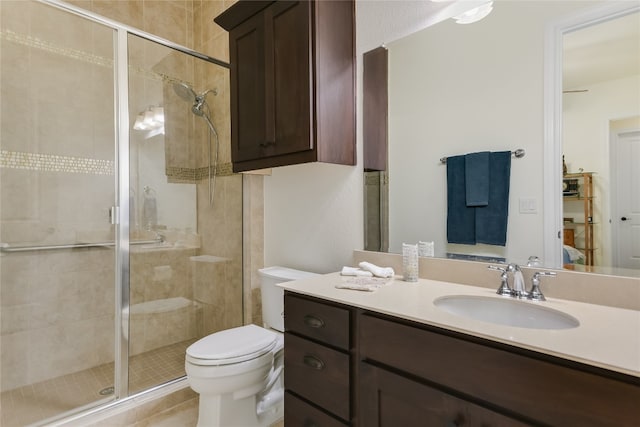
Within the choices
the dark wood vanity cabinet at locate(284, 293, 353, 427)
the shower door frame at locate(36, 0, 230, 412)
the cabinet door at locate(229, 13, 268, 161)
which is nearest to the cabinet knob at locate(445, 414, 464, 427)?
the dark wood vanity cabinet at locate(284, 293, 353, 427)

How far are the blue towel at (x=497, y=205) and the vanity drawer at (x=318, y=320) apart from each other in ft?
2.24

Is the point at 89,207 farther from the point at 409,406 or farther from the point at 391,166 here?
the point at 409,406

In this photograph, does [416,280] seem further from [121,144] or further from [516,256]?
[121,144]

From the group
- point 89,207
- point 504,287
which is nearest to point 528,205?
point 504,287

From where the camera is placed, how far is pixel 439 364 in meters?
0.85

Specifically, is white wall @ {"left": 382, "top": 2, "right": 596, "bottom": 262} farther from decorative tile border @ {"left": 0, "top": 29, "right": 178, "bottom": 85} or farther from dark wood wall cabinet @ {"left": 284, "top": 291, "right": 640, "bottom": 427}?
decorative tile border @ {"left": 0, "top": 29, "right": 178, "bottom": 85}

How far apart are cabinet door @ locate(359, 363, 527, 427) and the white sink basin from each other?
0.30 metres

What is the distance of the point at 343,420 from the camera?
1.08 metres

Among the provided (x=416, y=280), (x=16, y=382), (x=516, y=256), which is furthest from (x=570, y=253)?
(x=16, y=382)

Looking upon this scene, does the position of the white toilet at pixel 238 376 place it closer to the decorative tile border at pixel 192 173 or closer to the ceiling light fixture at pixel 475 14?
the decorative tile border at pixel 192 173

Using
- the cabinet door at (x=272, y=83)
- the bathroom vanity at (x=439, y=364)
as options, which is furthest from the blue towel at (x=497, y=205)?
the cabinet door at (x=272, y=83)

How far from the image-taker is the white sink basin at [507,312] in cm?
97

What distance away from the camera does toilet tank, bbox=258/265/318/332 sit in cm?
177

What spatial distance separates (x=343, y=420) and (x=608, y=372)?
77 centimetres
